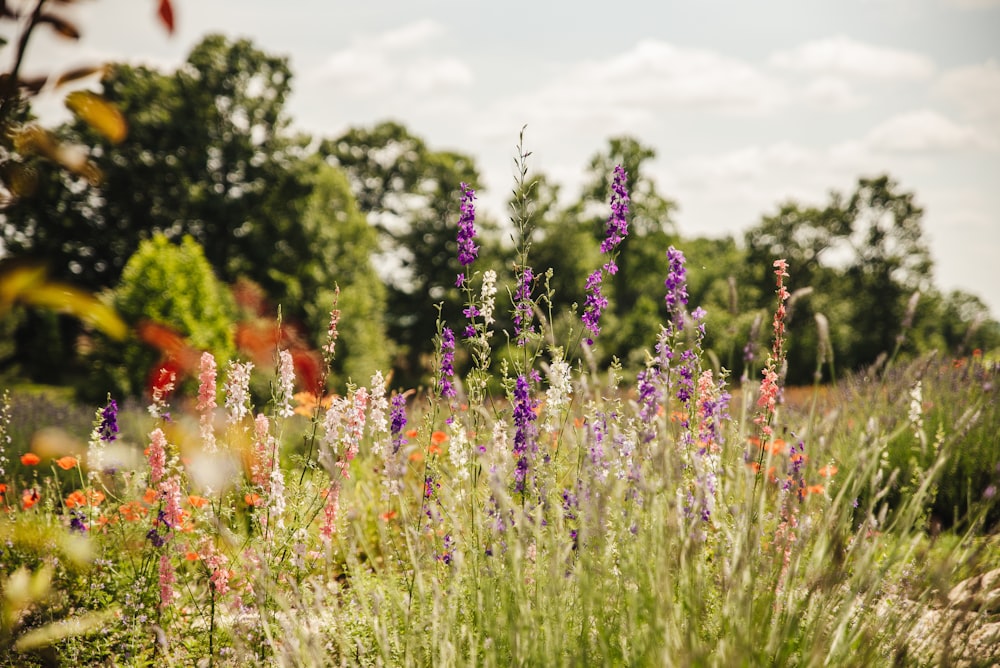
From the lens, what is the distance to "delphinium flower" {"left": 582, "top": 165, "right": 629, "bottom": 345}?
329 cm

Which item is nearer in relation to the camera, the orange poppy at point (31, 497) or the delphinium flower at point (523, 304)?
the delphinium flower at point (523, 304)

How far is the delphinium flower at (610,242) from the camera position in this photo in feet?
10.8

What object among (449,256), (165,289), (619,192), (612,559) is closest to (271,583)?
(612,559)

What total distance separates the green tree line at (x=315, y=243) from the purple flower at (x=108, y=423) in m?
4.58

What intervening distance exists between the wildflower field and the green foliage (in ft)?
32.0

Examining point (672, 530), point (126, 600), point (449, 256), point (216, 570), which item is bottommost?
point (126, 600)

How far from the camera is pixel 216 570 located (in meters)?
3.41

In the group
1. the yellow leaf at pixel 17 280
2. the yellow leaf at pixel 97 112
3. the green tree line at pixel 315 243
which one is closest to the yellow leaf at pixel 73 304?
the yellow leaf at pixel 17 280

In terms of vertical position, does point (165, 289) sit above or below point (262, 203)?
below

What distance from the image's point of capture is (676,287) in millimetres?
2828

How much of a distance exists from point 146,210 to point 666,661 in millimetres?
22712

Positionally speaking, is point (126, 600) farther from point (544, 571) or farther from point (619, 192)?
point (619, 192)

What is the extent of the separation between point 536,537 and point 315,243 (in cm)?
2098

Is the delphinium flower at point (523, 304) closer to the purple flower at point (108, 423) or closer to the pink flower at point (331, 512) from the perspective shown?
the pink flower at point (331, 512)
